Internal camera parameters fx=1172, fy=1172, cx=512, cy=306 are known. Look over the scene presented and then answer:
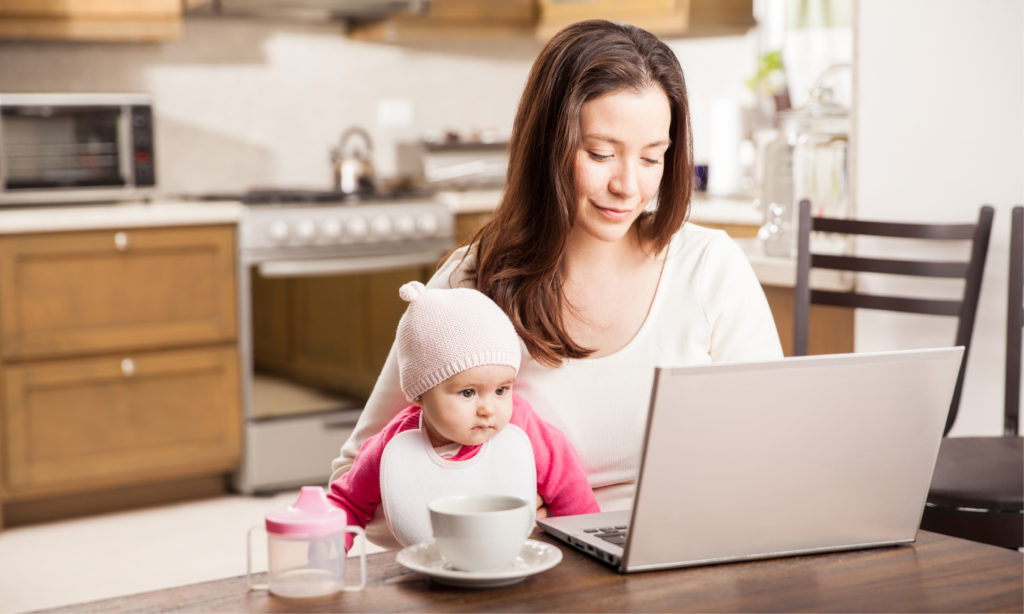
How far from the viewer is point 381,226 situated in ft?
12.2

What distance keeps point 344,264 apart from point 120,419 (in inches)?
31.9

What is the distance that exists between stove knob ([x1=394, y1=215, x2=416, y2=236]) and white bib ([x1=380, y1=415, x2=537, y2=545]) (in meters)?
2.55

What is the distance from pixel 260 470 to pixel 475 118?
1748 mm

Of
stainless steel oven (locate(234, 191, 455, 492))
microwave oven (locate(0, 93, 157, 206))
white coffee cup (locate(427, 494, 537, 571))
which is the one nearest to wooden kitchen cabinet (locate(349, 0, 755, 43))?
stainless steel oven (locate(234, 191, 455, 492))

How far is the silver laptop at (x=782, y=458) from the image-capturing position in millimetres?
935

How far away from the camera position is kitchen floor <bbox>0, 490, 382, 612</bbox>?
2807 mm

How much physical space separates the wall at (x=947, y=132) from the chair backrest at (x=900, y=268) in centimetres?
8

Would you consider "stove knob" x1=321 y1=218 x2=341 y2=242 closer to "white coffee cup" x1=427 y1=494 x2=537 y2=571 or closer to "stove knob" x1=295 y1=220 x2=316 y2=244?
"stove knob" x1=295 y1=220 x2=316 y2=244

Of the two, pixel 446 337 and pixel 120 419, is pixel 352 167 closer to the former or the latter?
pixel 120 419

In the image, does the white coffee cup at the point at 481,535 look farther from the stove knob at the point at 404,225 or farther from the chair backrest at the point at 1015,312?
the stove knob at the point at 404,225

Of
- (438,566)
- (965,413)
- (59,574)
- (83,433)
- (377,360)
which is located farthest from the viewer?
(377,360)

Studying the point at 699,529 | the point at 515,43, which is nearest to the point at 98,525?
the point at 515,43

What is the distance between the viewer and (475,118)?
4672 mm

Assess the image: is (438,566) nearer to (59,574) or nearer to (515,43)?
(59,574)
